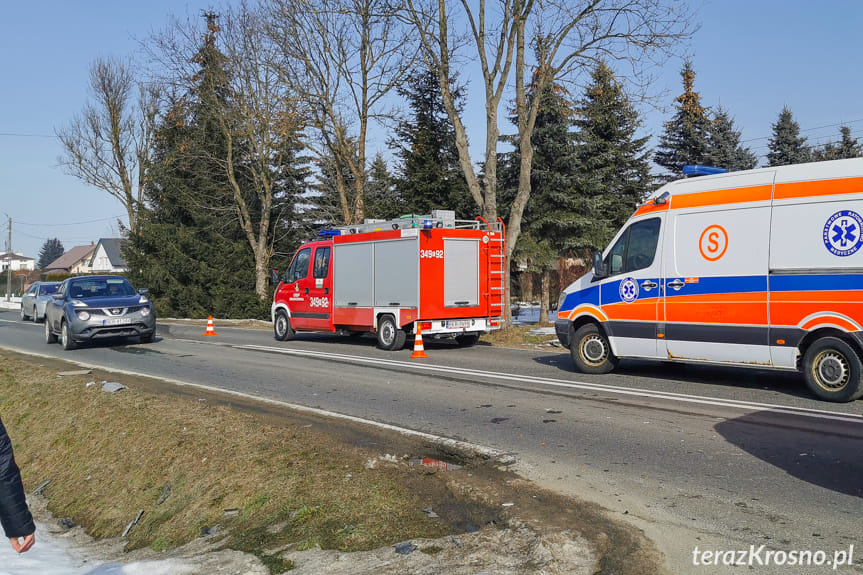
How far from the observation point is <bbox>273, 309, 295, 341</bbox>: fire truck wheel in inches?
790

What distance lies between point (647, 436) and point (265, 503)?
3.89 m

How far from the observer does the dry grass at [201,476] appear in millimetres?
5117

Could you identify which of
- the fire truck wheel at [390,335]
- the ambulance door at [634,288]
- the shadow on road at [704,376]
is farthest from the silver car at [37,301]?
the ambulance door at [634,288]

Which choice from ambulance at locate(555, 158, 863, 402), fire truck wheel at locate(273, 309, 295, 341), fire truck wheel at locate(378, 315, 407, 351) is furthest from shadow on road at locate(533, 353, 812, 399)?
fire truck wheel at locate(273, 309, 295, 341)

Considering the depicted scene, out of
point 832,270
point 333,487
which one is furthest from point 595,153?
point 333,487

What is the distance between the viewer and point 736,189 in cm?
977

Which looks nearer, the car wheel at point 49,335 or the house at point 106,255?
the car wheel at point 49,335

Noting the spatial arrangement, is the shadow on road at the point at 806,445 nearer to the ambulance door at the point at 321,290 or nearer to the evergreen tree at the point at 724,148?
the ambulance door at the point at 321,290

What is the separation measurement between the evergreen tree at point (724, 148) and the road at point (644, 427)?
25153mm

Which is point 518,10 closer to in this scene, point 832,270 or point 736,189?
point 736,189

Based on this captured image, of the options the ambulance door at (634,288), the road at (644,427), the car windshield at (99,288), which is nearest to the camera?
the road at (644,427)

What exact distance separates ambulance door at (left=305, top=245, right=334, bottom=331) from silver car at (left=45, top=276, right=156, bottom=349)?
398 centimetres

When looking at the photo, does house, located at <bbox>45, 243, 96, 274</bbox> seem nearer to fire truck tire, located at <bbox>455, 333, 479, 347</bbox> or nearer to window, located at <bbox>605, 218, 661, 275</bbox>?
fire truck tire, located at <bbox>455, 333, 479, 347</bbox>

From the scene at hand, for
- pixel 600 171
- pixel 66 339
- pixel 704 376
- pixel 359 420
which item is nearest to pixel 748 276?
pixel 704 376
